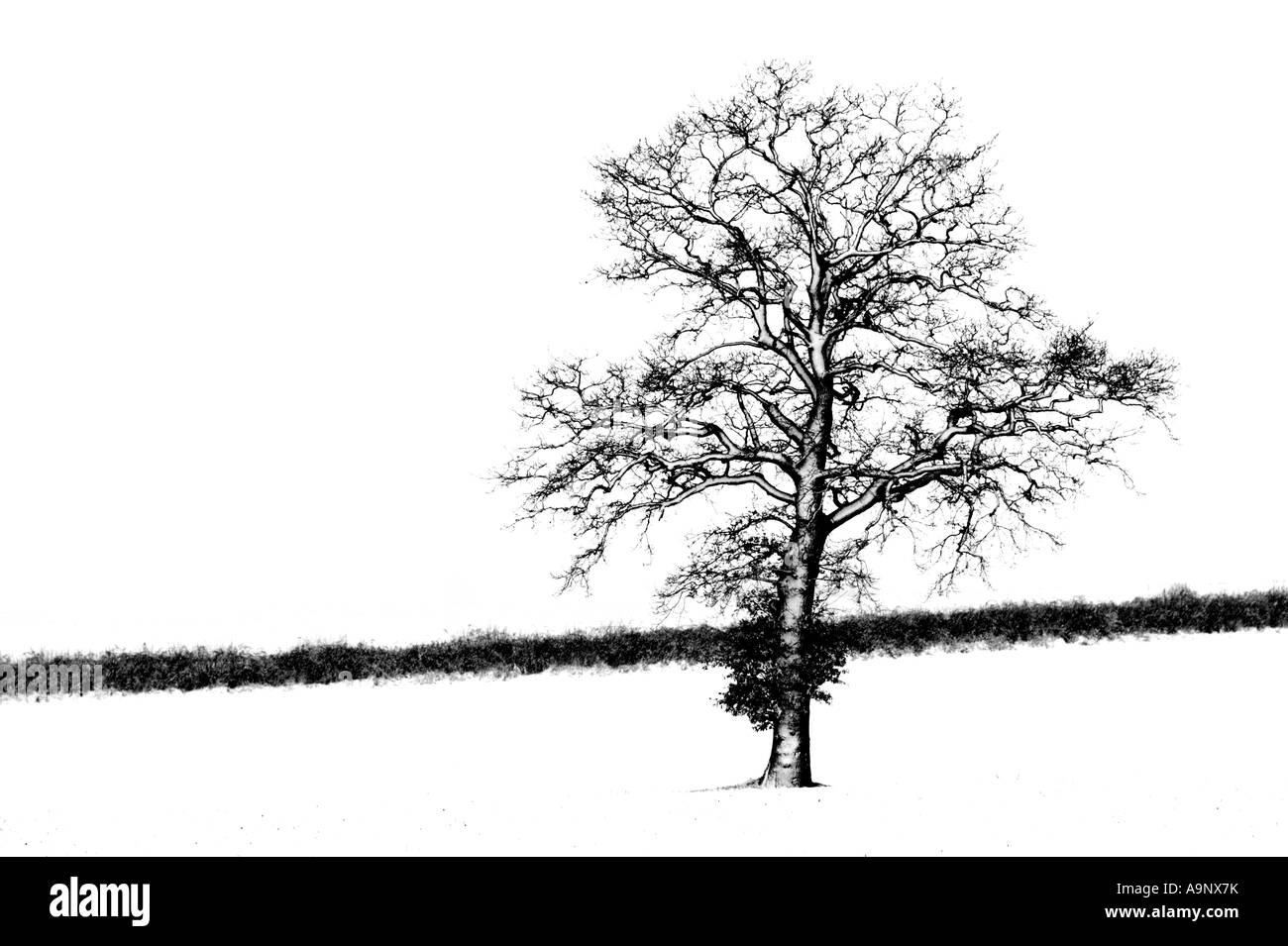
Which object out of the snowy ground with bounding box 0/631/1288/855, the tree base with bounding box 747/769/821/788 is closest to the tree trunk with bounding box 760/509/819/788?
the tree base with bounding box 747/769/821/788

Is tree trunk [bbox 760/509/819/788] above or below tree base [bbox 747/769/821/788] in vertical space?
above

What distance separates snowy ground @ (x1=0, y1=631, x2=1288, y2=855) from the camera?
56.2ft

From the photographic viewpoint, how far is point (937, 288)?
938 inches

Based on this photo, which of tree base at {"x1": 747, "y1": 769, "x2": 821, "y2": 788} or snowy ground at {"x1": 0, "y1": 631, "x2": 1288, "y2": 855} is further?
tree base at {"x1": 747, "y1": 769, "x2": 821, "y2": 788}

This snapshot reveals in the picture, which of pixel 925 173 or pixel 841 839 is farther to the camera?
pixel 925 173

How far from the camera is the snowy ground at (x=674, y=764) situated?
56.2 feet

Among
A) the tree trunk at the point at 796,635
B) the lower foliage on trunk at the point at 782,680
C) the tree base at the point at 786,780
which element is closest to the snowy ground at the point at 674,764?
the tree base at the point at 786,780

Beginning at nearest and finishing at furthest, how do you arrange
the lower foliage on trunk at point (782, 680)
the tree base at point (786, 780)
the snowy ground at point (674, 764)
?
the snowy ground at point (674, 764)
the lower foliage on trunk at point (782, 680)
the tree base at point (786, 780)

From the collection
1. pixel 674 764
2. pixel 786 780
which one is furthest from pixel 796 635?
pixel 674 764

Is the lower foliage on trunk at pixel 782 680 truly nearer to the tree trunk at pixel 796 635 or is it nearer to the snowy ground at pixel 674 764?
the tree trunk at pixel 796 635

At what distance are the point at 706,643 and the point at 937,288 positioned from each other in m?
14.0

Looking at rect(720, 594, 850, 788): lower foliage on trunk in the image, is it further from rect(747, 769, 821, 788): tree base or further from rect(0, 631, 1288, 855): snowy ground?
rect(0, 631, 1288, 855): snowy ground
